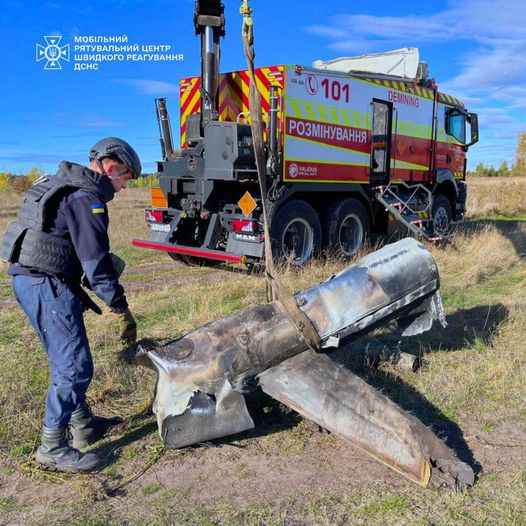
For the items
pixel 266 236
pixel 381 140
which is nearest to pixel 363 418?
pixel 266 236

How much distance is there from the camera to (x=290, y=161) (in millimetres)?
7672

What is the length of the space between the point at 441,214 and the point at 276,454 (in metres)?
9.39

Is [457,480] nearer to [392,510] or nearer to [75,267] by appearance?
[392,510]

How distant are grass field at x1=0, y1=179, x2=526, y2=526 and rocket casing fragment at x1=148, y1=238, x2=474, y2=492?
9.1 inches

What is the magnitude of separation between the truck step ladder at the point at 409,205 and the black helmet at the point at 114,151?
6916mm

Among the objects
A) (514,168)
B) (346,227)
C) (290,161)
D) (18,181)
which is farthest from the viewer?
(514,168)

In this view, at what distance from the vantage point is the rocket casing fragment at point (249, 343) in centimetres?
301

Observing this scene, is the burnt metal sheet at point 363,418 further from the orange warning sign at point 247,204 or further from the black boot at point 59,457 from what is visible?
the orange warning sign at point 247,204

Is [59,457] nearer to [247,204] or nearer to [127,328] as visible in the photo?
[127,328]

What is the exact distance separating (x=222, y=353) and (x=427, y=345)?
2.32 meters

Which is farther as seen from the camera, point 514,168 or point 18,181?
point 514,168

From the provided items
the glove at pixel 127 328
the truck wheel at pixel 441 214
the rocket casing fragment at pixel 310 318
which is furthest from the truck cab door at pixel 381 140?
the glove at pixel 127 328

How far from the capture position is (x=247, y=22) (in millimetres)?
2738

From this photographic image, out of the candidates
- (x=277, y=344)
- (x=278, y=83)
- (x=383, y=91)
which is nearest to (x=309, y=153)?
(x=278, y=83)
